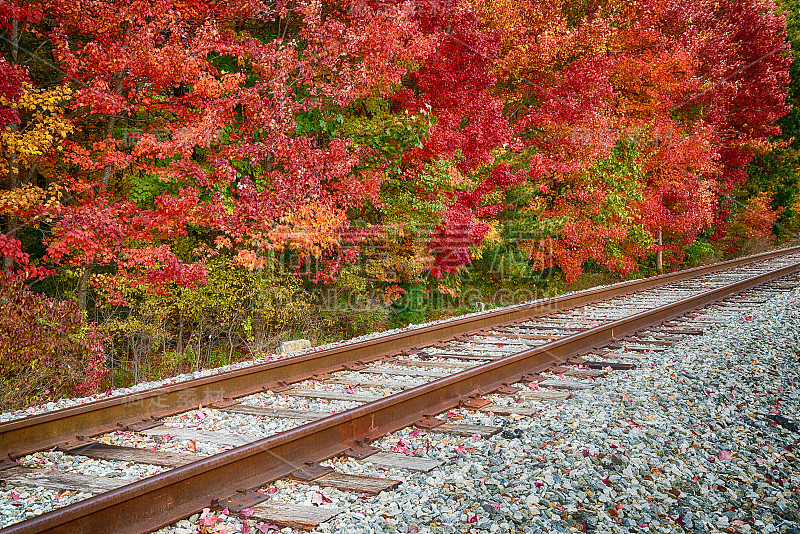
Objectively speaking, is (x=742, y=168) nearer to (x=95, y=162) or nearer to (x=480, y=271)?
(x=480, y=271)

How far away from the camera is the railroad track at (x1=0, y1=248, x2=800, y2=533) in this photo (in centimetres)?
386

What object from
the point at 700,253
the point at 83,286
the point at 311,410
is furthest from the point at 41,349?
the point at 700,253

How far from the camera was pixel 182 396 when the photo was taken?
613cm

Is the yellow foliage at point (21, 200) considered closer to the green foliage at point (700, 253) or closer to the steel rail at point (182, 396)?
the steel rail at point (182, 396)

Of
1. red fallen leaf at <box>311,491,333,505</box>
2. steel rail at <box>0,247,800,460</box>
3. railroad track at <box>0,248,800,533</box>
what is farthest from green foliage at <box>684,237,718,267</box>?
red fallen leaf at <box>311,491,333,505</box>

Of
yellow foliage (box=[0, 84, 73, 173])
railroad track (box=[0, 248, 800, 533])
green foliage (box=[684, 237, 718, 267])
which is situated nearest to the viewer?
railroad track (box=[0, 248, 800, 533])

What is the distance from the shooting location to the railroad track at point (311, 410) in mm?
3861

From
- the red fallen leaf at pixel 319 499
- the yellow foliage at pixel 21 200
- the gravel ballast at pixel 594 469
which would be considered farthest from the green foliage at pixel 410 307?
the red fallen leaf at pixel 319 499

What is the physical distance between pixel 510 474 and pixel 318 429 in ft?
4.99

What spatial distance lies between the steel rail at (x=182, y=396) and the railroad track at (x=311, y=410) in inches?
0.5

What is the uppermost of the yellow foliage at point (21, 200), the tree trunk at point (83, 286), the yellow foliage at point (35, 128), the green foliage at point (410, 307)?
the yellow foliage at point (35, 128)

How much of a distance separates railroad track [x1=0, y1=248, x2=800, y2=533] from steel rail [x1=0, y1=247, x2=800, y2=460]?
0.04 feet

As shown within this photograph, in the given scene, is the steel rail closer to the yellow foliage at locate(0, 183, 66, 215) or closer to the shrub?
the shrub

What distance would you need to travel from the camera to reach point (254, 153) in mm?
10422
